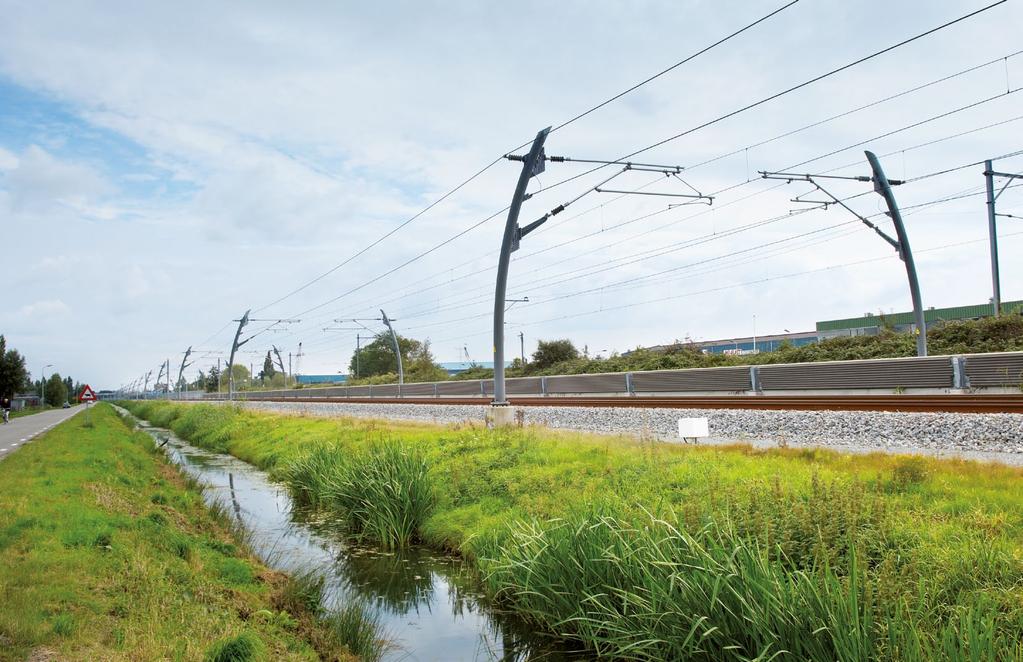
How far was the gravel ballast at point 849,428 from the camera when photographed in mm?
12219

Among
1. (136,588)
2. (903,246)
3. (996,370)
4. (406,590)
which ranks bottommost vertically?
(406,590)

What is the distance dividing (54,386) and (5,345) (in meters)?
62.7

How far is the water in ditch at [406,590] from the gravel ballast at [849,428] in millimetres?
5761

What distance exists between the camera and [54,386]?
16662 centimetres

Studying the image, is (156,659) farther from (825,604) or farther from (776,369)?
(776,369)

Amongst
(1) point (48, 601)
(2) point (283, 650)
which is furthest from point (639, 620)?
(1) point (48, 601)

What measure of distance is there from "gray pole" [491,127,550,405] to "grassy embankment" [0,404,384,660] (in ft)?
28.4

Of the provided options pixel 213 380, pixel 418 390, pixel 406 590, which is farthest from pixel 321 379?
pixel 406 590

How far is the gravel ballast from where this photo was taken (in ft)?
40.1

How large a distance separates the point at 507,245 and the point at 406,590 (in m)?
11.2

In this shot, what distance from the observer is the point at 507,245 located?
2020 centimetres

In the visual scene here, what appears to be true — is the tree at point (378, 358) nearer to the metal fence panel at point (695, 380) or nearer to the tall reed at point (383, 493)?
the metal fence panel at point (695, 380)

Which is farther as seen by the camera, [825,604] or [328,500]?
[328,500]

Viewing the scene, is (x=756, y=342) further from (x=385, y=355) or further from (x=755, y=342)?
(x=385, y=355)
